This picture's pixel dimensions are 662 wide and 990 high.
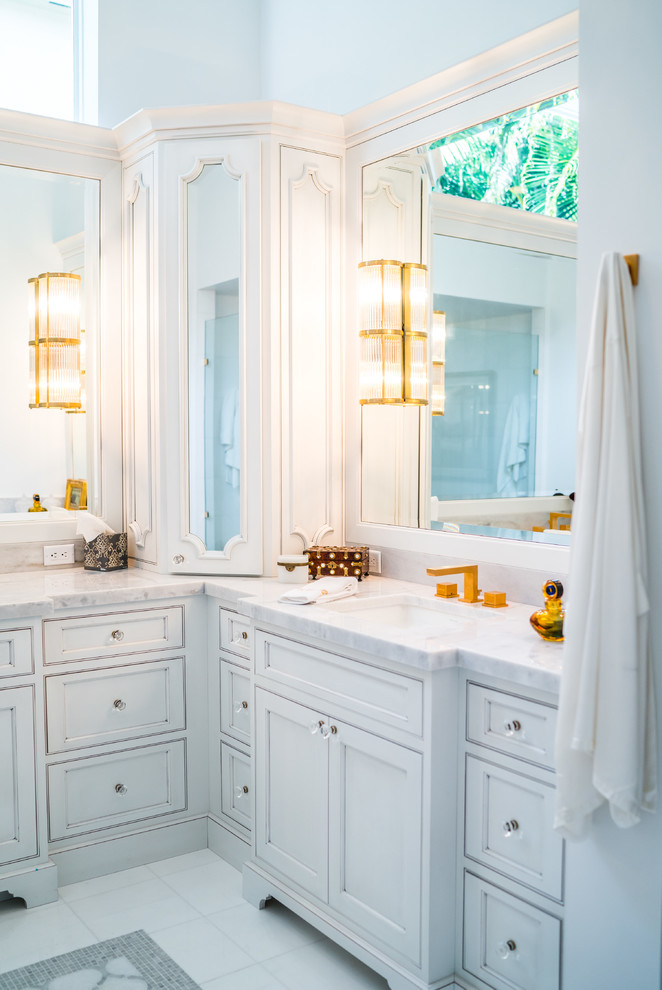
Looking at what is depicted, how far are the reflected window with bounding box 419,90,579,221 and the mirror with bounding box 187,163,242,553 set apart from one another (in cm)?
77

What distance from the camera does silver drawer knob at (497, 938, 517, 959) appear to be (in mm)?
1843

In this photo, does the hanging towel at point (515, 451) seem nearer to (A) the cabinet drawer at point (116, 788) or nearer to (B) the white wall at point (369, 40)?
(B) the white wall at point (369, 40)

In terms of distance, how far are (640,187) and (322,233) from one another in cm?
166

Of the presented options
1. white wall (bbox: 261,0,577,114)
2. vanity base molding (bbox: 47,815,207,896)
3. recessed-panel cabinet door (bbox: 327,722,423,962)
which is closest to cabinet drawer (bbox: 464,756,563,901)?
recessed-panel cabinet door (bbox: 327,722,423,962)

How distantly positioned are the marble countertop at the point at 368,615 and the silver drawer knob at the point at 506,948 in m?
0.58

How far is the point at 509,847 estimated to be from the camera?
1.84 m

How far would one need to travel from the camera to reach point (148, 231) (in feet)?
10.2

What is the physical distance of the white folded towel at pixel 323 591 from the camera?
8.18 feet

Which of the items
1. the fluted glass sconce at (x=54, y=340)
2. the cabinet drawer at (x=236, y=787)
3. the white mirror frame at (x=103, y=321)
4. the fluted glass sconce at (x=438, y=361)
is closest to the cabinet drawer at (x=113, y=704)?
the cabinet drawer at (x=236, y=787)

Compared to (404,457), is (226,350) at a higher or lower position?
higher

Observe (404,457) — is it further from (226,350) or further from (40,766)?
(40,766)

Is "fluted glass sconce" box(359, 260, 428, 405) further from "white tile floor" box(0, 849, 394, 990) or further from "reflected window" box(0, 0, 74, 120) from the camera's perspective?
"white tile floor" box(0, 849, 394, 990)

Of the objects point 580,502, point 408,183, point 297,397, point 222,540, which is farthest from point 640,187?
point 222,540

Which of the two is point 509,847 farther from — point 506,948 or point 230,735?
point 230,735
